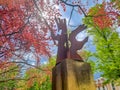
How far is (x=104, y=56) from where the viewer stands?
663 inches

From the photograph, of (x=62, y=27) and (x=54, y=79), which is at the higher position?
(x=62, y=27)

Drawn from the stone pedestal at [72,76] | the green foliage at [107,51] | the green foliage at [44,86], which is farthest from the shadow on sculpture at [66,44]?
the green foliage at [44,86]

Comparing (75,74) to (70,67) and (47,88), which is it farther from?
(47,88)

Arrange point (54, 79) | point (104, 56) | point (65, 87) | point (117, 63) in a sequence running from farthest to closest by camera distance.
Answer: point (104, 56) < point (117, 63) < point (54, 79) < point (65, 87)

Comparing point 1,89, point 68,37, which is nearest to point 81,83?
point 68,37

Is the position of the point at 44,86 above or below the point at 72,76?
above

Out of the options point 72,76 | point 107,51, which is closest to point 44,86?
point 107,51

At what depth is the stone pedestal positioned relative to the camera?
11.4 ft

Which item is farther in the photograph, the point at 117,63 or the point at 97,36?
the point at 97,36

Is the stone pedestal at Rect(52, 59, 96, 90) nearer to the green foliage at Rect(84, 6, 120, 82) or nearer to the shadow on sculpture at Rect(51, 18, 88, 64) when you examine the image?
the shadow on sculpture at Rect(51, 18, 88, 64)

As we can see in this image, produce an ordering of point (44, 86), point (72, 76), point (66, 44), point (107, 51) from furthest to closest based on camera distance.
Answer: point (44, 86) → point (107, 51) → point (66, 44) → point (72, 76)

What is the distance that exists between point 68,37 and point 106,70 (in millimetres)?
12918

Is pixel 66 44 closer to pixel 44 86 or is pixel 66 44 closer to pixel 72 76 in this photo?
pixel 72 76

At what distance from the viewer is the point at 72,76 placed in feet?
11.5
